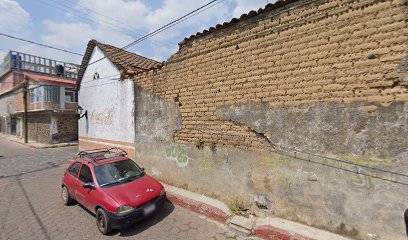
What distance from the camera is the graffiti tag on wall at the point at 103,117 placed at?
10102mm

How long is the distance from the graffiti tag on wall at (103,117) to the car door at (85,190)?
444cm

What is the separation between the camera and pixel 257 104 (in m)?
5.08

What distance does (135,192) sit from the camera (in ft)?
17.0

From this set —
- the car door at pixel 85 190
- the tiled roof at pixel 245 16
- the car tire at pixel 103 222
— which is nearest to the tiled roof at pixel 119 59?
the tiled roof at pixel 245 16

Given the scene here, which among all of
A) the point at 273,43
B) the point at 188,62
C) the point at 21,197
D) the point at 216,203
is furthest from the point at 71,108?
the point at 273,43

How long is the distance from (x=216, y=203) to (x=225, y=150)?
142 centimetres

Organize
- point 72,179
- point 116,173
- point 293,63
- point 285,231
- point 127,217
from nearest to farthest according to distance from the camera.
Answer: point 285,231 < point 293,63 < point 127,217 < point 116,173 < point 72,179

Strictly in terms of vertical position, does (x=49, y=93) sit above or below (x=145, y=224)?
above

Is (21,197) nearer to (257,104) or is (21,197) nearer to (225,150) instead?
(225,150)

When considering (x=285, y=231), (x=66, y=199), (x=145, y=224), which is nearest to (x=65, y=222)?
(x=66, y=199)

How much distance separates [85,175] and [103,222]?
1476 millimetres

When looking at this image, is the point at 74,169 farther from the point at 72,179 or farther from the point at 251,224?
the point at 251,224

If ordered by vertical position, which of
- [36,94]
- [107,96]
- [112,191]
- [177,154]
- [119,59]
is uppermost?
[119,59]

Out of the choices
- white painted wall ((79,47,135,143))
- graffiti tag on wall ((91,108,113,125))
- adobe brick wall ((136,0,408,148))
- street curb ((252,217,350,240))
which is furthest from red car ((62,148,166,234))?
graffiti tag on wall ((91,108,113,125))
